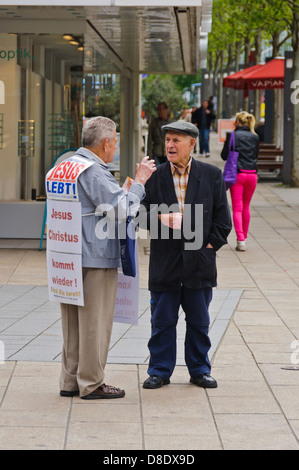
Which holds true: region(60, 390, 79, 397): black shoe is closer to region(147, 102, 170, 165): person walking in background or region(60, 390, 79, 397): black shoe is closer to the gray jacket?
the gray jacket

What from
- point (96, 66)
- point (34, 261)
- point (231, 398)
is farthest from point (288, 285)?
point (96, 66)

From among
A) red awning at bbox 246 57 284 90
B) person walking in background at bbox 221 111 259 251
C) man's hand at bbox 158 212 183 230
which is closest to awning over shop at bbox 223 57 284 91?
red awning at bbox 246 57 284 90

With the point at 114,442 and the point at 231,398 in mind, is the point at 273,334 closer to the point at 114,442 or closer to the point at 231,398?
the point at 231,398

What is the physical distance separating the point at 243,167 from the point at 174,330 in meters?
6.79

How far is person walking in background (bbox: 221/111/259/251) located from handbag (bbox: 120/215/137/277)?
23.2 feet

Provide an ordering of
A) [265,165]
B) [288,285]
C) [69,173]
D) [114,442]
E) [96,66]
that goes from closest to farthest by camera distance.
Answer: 1. [114,442]
2. [69,173]
3. [288,285]
4. [96,66]
5. [265,165]

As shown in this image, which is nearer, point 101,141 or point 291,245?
point 101,141

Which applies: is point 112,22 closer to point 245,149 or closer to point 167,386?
point 245,149

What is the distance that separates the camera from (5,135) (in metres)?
12.9

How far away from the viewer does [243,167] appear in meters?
12.5

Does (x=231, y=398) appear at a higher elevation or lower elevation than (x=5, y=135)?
lower

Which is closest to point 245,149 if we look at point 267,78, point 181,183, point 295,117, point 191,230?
point 181,183

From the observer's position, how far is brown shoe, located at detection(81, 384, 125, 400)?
18.5ft

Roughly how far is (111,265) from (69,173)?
1.98ft
